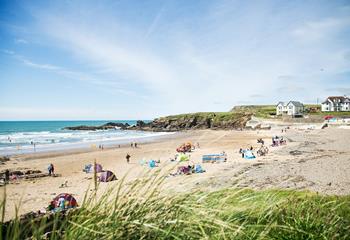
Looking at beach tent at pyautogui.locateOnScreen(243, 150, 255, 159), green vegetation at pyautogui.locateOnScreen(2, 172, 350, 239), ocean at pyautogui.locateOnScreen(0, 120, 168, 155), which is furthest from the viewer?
ocean at pyautogui.locateOnScreen(0, 120, 168, 155)

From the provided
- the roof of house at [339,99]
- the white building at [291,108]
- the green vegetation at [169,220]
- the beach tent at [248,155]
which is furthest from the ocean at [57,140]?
the roof of house at [339,99]

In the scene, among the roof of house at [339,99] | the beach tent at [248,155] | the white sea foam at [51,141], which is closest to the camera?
the beach tent at [248,155]

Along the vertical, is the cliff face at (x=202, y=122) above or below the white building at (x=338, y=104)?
below

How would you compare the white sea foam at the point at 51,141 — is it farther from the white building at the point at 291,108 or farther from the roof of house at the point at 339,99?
the roof of house at the point at 339,99

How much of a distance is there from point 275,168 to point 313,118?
55498 millimetres

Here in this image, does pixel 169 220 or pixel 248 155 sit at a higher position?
pixel 169 220

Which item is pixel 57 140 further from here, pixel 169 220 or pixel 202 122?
pixel 169 220

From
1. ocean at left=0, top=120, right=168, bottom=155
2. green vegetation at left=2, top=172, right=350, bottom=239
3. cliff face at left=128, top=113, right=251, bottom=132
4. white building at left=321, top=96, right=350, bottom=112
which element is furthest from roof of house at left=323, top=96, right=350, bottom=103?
green vegetation at left=2, top=172, right=350, bottom=239

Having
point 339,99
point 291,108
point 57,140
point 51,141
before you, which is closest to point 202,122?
point 291,108

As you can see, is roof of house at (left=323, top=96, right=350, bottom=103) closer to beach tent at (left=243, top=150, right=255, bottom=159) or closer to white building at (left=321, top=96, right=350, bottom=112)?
white building at (left=321, top=96, right=350, bottom=112)

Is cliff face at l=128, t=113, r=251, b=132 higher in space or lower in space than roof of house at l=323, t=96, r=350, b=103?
lower

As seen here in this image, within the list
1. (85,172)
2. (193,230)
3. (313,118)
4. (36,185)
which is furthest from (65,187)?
(313,118)

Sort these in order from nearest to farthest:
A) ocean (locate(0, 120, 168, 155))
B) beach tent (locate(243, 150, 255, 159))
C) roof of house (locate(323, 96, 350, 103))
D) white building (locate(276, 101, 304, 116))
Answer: beach tent (locate(243, 150, 255, 159)) < ocean (locate(0, 120, 168, 155)) < white building (locate(276, 101, 304, 116)) < roof of house (locate(323, 96, 350, 103))

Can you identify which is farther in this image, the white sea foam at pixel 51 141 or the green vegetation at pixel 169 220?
the white sea foam at pixel 51 141
